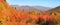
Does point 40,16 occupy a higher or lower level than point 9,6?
lower

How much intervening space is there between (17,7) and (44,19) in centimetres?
233

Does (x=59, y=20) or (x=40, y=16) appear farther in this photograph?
(x=40, y=16)

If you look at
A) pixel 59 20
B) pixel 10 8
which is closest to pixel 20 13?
pixel 10 8

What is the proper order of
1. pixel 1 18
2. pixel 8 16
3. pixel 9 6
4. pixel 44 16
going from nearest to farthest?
pixel 1 18, pixel 8 16, pixel 9 6, pixel 44 16

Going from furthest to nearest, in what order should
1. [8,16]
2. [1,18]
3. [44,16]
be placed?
1. [44,16]
2. [8,16]
3. [1,18]

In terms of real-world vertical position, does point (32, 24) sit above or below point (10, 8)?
below

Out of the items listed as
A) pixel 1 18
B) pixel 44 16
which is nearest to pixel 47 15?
pixel 44 16

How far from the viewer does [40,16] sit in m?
14.9

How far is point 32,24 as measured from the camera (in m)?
12.3

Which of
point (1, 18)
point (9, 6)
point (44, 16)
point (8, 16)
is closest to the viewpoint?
point (1, 18)

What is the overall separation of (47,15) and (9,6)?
3050 mm

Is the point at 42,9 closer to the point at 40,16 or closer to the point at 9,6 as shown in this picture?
the point at 40,16

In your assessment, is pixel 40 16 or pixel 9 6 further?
pixel 40 16

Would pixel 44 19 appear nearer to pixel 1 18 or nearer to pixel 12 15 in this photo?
pixel 12 15
